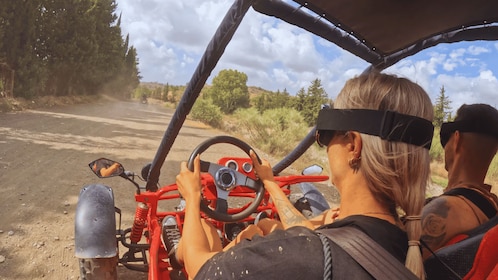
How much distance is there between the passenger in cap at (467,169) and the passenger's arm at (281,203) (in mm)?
577

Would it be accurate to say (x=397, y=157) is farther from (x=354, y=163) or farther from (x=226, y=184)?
(x=226, y=184)

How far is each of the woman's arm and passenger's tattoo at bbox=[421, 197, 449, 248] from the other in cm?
97

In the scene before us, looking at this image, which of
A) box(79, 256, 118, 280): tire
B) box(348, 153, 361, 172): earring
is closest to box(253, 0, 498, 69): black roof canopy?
box(348, 153, 361, 172): earring

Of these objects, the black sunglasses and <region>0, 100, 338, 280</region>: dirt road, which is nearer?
the black sunglasses

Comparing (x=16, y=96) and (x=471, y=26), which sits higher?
(x=471, y=26)

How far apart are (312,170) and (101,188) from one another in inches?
72.5

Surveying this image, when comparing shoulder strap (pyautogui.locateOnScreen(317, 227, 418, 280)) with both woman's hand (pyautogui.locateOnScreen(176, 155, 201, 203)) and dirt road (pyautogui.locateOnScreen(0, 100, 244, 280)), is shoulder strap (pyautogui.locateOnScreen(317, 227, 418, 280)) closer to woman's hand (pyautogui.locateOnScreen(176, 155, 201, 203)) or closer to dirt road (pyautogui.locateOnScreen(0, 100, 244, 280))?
woman's hand (pyautogui.locateOnScreen(176, 155, 201, 203))

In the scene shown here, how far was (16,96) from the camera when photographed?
20938 mm

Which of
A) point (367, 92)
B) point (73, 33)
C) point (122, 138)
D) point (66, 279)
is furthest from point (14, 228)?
point (73, 33)

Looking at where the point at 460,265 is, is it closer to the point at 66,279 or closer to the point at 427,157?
the point at 427,157

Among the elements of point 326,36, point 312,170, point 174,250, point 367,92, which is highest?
point 326,36

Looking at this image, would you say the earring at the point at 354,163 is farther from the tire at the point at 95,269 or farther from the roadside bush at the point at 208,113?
the roadside bush at the point at 208,113

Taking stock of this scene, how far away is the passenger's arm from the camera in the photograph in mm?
1808

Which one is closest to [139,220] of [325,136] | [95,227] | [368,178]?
[95,227]
